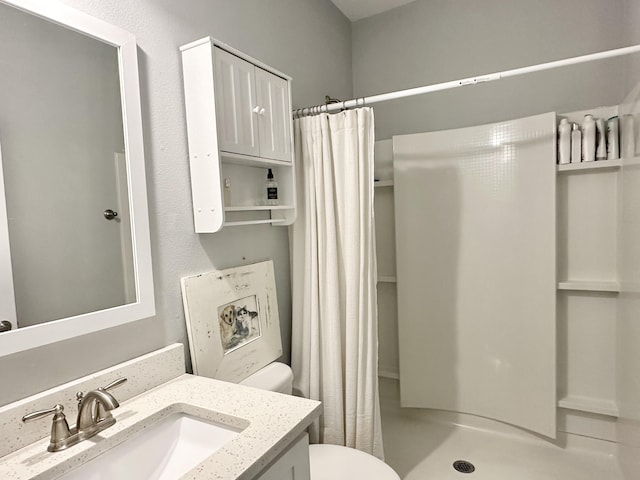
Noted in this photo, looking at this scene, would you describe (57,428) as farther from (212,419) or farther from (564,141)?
(564,141)

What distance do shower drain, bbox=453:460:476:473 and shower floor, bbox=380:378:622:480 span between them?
0.08ft

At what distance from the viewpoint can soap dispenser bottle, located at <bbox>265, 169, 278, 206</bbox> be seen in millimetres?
1602

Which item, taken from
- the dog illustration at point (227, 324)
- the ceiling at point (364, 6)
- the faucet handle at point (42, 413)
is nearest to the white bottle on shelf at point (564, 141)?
the ceiling at point (364, 6)

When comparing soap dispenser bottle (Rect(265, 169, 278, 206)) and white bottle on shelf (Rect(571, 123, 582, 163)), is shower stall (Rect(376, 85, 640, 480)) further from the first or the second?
soap dispenser bottle (Rect(265, 169, 278, 206))

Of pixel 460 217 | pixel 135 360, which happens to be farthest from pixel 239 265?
pixel 460 217

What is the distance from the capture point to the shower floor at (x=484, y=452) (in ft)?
6.22

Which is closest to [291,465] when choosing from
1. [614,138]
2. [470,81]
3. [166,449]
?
[166,449]

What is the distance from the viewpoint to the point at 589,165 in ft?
5.99

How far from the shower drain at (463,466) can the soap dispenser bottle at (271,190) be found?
1694mm

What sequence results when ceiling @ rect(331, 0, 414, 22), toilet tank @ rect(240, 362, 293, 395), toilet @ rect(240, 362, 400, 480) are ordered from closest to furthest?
toilet @ rect(240, 362, 400, 480)
toilet tank @ rect(240, 362, 293, 395)
ceiling @ rect(331, 0, 414, 22)

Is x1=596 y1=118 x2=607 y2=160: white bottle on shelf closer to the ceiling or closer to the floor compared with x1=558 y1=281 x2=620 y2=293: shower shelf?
closer to the ceiling

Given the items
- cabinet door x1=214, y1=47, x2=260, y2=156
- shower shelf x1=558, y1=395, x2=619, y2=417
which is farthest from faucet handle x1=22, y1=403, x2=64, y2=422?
shower shelf x1=558, y1=395, x2=619, y2=417

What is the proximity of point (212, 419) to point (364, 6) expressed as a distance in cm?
254

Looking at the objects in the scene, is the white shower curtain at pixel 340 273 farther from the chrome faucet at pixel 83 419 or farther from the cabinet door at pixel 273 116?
the chrome faucet at pixel 83 419
